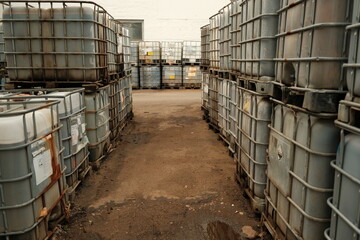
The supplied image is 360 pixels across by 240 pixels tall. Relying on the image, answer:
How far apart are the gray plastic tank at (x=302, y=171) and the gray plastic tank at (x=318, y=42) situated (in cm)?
33

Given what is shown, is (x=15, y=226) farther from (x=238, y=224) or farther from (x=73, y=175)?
(x=238, y=224)

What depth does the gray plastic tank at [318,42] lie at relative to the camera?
2.56 meters

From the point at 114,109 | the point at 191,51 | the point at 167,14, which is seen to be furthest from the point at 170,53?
the point at 114,109

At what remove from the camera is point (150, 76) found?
18.6 m

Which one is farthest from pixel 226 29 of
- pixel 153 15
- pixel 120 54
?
pixel 153 15

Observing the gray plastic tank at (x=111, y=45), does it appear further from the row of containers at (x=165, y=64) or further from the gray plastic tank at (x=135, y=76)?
the gray plastic tank at (x=135, y=76)

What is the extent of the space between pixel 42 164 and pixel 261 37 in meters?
3.23

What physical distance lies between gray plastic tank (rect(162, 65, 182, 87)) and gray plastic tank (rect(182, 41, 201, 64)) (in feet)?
2.63

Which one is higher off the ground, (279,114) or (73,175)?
(279,114)

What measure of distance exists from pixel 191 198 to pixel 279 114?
2202 mm

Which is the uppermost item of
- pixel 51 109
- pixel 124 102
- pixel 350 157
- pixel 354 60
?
pixel 354 60

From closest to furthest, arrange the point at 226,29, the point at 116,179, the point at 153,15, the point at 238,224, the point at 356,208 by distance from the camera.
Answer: the point at 356,208 → the point at 238,224 → the point at 116,179 → the point at 226,29 → the point at 153,15

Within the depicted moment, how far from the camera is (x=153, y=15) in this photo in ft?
67.2

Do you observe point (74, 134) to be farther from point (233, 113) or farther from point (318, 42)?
point (318, 42)
